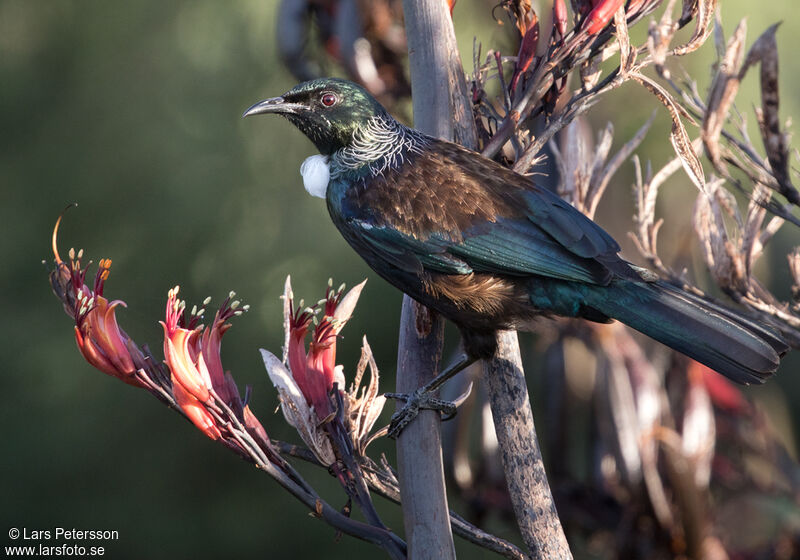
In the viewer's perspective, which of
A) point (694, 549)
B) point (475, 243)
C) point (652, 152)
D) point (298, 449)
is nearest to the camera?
point (298, 449)

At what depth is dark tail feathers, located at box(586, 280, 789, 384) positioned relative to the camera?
123 cm

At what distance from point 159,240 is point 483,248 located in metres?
2.34

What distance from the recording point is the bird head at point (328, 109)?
1528 millimetres

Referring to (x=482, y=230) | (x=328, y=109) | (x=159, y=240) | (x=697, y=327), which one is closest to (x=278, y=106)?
(x=328, y=109)

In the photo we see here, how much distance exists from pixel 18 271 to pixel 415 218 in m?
2.45

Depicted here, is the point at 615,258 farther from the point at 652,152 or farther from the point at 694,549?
the point at 652,152

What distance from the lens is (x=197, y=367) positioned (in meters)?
1.05

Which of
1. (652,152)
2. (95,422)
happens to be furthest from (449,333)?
(95,422)

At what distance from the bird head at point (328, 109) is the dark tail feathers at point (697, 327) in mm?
491

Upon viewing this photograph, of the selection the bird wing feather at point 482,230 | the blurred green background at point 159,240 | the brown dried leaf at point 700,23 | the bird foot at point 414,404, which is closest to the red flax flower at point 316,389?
the bird foot at point 414,404

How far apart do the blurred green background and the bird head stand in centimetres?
180

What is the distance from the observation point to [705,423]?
213cm

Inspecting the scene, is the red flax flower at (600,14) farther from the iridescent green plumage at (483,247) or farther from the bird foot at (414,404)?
the bird foot at (414,404)

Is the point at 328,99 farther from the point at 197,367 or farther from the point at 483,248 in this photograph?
the point at 197,367
